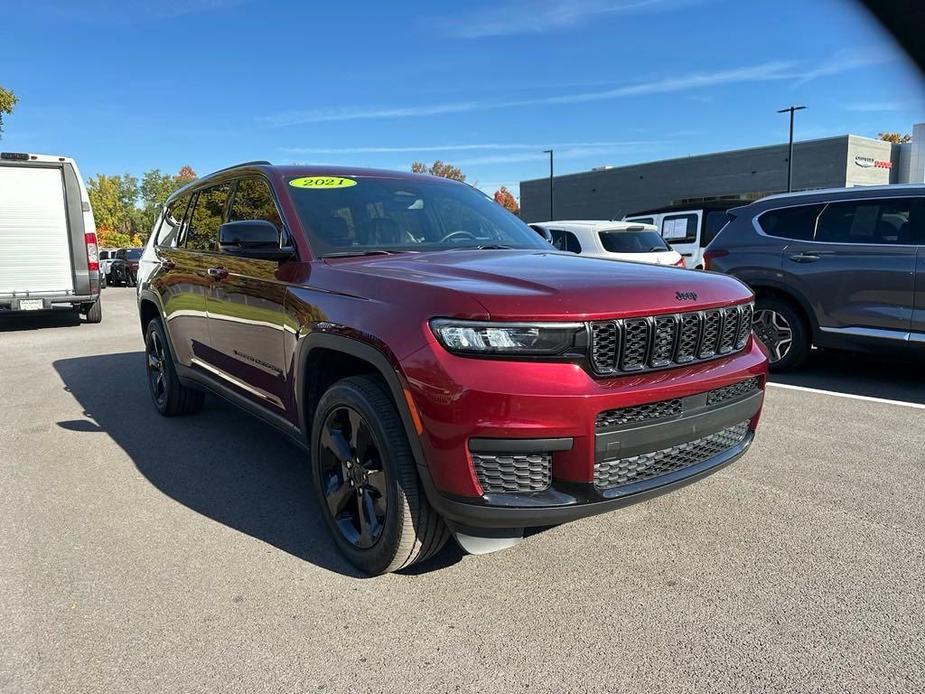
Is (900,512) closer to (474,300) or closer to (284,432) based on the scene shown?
(474,300)

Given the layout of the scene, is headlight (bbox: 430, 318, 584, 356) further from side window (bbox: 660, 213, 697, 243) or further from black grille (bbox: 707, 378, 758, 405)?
side window (bbox: 660, 213, 697, 243)

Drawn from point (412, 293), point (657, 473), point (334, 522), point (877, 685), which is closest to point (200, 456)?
point (334, 522)

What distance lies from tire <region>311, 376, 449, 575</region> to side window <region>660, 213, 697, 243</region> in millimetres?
13775

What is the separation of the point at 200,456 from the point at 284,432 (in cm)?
135

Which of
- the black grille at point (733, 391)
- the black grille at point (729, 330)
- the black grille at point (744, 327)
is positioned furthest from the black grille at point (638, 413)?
the black grille at point (744, 327)

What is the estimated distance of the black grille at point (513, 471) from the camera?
2.47 meters

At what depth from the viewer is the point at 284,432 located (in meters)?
3.71

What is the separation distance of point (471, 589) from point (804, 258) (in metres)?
5.38

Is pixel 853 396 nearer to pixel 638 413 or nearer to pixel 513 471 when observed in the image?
pixel 638 413

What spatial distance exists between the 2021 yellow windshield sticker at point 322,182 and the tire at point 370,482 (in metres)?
1.33

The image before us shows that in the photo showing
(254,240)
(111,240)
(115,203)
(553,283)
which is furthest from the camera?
(115,203)

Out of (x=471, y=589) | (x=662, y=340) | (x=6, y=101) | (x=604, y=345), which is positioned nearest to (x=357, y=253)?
(x=604, y=345)

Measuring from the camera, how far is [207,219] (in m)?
4.86

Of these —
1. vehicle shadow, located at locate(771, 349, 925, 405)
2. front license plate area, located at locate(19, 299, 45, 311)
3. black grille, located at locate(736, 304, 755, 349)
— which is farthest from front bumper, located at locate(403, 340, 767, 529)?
front license plate area, located at locate(19, 299, 45, 311)
